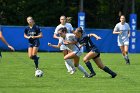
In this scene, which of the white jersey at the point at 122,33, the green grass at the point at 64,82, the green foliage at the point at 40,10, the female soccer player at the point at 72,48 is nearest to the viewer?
the green grass at the point at 64,82

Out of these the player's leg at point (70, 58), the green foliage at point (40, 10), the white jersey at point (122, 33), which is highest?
the player's leg at point (70, 58)

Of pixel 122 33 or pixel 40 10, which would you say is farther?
pixel 40 10

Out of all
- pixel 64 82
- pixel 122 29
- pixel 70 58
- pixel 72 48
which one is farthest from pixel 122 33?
pixel 64 82

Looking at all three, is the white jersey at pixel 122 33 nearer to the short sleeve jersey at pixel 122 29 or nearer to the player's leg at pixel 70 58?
the short sleeve jersey at pixel 122 29

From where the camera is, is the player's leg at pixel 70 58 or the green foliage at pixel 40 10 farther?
the green foliage at pixel 40 10

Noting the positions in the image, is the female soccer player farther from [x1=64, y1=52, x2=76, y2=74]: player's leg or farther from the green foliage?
the green foliage

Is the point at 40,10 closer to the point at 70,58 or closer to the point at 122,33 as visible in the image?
the point at 122,33

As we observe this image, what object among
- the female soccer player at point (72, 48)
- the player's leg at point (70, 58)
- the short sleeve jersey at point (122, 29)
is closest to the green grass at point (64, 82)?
the player's leg at point (70, 58)

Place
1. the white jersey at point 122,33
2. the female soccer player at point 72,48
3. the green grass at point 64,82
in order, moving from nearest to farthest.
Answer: the green grass at point 64,82 → the female soccer player at point 72,48 → the white jersey at point 122,33

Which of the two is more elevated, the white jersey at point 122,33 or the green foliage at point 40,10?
the white jersey at point 122,33

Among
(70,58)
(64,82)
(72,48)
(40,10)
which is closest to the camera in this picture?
(64,82)

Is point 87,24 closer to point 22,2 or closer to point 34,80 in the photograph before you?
point 22,2

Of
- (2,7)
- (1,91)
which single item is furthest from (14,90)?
(2,7)

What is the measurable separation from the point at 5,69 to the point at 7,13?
2713 centimetres
